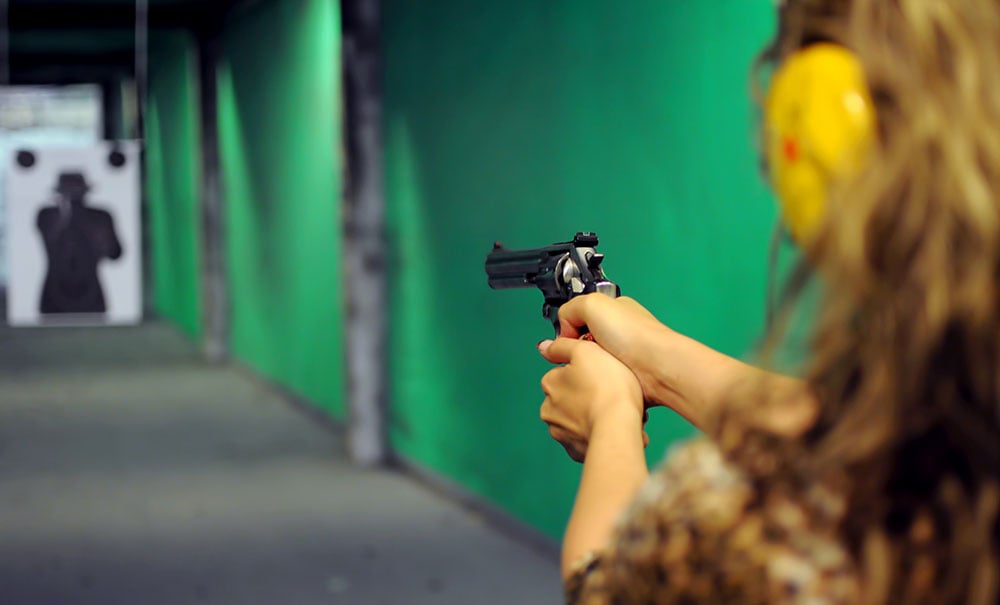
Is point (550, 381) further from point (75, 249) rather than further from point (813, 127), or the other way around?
point (75, 249)

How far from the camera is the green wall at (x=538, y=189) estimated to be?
9.79ft

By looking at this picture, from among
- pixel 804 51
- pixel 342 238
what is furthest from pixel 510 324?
pixel 804 51

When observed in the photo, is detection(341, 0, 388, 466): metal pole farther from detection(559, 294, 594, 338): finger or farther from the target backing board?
detection(559, 294, 594, 338): finger

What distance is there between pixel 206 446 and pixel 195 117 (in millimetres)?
4627

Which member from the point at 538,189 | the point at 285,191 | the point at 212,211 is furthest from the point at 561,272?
the point at 212,211

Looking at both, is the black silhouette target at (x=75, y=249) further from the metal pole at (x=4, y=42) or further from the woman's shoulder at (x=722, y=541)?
the woman's shoulder at (x=722, y=541)

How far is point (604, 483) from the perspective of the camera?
90 cm

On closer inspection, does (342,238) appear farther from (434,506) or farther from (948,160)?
(948,160)

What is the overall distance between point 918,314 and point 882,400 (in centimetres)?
5

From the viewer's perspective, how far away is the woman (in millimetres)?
625

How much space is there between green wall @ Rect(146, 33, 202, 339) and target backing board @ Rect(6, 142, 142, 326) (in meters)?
3.96

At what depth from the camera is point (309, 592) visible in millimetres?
3629

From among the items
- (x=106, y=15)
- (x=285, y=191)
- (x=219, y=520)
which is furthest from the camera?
(x=106, y=15)

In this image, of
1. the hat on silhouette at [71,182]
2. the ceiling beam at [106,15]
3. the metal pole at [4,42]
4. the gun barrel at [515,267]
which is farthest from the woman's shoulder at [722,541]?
the metal pole at [4,42]
